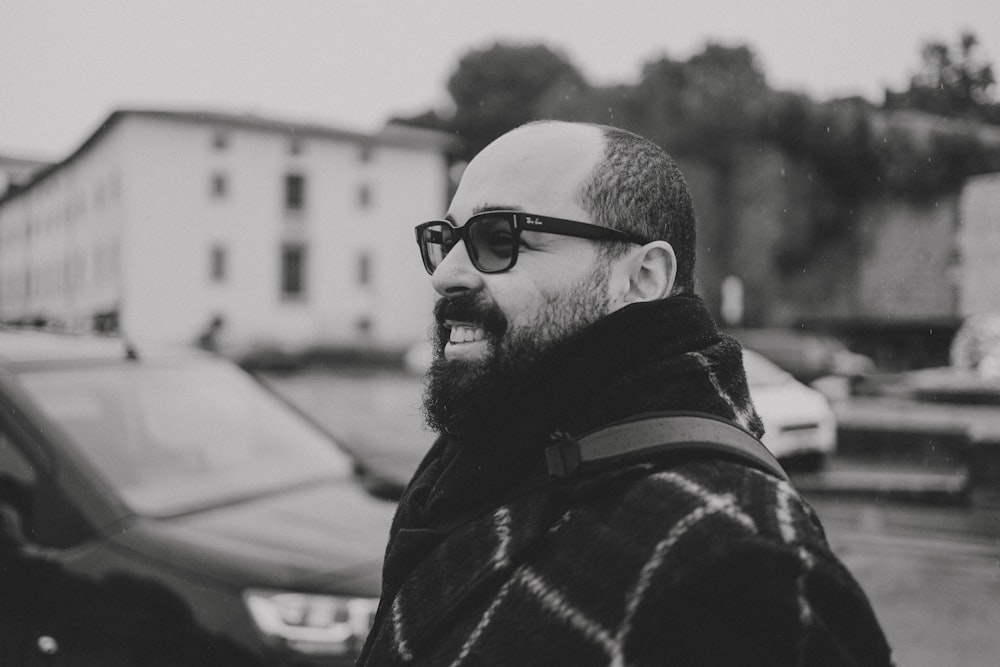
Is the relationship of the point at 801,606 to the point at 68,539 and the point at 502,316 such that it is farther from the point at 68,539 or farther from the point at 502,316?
the point at 68,539

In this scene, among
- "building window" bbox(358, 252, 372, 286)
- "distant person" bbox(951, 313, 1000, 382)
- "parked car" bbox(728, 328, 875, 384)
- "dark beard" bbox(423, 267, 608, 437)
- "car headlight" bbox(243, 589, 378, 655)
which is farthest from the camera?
"building window" bbox(358, 252, 372, 286)

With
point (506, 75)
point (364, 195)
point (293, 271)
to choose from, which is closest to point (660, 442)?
point (293, 271)

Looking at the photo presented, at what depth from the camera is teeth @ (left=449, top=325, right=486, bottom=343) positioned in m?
1.44

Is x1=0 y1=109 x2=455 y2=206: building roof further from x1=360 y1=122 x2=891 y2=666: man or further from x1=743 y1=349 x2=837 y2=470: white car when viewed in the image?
x1=360 y1=122 x2=891 y2=666: man

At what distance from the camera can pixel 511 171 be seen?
4.81 ft

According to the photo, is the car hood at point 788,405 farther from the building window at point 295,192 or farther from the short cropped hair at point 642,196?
the building window at point 295,192

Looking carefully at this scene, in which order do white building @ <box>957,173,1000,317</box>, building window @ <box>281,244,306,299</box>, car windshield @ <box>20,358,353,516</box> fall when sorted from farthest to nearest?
1. building window @ <box>281,244,306,299</box>
2. white building @ <box>957,173,1000,317</box>
3. car windshield @ <box>20,358,353,516</box>

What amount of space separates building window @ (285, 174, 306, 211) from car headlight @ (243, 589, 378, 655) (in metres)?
40.3

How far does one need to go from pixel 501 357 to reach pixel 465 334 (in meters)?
0.09

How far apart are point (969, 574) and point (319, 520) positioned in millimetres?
4962

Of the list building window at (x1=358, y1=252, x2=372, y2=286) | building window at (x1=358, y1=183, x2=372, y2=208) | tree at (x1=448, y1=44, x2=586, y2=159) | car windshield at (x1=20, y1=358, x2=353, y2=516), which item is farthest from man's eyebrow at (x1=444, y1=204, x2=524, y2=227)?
tree at (x1=448, y1=44, x2=586, y2=159)

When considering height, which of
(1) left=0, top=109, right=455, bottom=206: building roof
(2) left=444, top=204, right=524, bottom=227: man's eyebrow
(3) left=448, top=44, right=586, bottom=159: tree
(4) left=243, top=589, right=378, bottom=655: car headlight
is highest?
(3) left=448, top=44, right=586, bottom=159: tree

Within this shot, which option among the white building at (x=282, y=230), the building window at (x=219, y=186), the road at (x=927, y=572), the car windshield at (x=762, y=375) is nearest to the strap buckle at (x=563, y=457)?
the road at (x=927, y=572)

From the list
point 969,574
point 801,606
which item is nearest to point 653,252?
point 801,606
